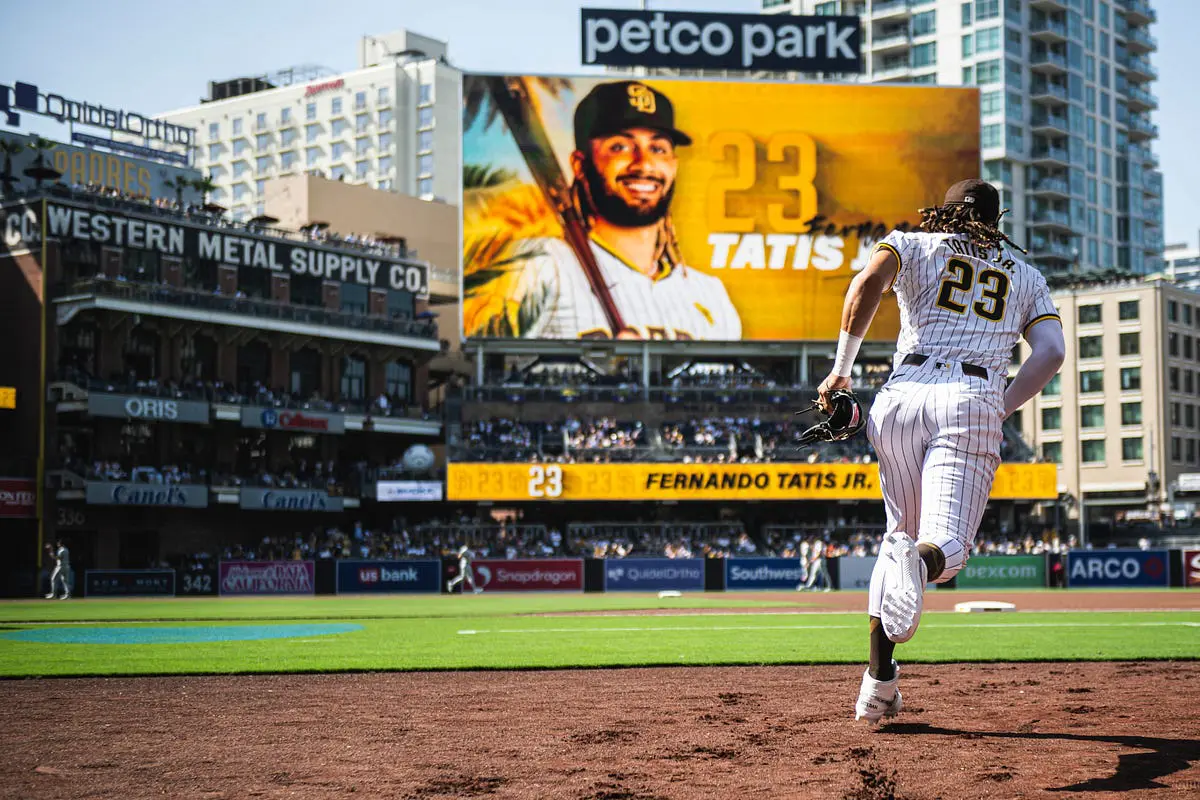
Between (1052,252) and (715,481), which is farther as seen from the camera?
(1052,252)

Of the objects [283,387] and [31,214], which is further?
[283,387]

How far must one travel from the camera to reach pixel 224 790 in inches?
271

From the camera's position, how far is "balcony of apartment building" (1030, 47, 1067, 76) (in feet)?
357

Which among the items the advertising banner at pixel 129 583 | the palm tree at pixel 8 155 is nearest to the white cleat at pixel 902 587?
the advertising banner at pixel 129 583

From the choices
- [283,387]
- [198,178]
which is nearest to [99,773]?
[283,387]

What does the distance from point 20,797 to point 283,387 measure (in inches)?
2284

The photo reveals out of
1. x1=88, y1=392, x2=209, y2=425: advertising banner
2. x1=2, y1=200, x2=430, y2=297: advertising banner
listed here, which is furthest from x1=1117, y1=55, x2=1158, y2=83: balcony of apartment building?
x1=88, y1=392, x2=209, y2=425: advertising banner

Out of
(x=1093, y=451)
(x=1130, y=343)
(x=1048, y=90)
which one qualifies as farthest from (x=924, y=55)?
(x=1093, y=451)

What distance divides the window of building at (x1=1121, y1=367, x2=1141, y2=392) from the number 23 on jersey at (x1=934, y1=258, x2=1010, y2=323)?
88.0 metres

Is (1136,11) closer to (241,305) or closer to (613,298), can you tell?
(613,298)

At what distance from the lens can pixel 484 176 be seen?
62.4 metres

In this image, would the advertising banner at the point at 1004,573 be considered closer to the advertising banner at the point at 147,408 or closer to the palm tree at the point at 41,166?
the advertising banner at the point at 147,408

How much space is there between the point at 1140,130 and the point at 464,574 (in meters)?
93.4

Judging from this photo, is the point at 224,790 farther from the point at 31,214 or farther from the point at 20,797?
the point at 31,214
